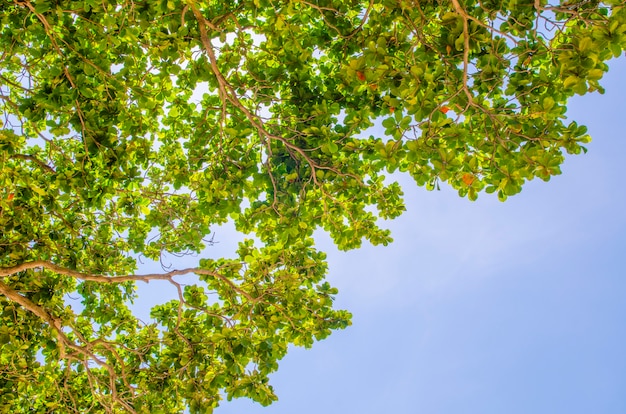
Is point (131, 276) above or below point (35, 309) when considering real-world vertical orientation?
above

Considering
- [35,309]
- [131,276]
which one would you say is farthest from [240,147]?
[35,309]

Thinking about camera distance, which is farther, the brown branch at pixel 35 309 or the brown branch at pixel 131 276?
the brown branch at pixel 131 276

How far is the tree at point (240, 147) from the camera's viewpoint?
150 inches

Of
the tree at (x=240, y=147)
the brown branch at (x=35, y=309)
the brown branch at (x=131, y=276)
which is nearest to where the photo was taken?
the tree at (x=240, y=147)

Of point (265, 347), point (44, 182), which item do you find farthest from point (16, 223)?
point (265, 347)

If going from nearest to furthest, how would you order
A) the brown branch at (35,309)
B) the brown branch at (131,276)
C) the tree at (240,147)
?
the tree at (240,147), the brown branch at (35,309), the brown branch at (131,276)

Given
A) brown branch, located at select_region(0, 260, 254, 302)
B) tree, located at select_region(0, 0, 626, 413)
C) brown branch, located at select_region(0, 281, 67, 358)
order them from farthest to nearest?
brown branch, located at select_region(0, 260, 254, 302) → brown branch, located at select_region(0, 281, 67, 358) → tree, located at select_region(0, 0, 626, 413)

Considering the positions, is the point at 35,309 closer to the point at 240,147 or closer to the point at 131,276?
the point at 131,276

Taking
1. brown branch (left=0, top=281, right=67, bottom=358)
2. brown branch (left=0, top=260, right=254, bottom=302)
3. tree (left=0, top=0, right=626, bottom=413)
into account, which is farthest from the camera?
brown branch (left=0, top=260, right=254, bottom=302)

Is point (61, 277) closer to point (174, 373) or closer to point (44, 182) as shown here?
point (44, 182)

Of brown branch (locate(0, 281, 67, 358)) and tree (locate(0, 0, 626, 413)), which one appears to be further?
brown branch (locate(0, 281, 67, 358))

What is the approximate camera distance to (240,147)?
5.09m

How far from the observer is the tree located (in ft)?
12.5

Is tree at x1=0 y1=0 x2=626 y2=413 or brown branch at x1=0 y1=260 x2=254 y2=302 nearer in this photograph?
tree at x1=0 y1=0 x2=626 y2=413
